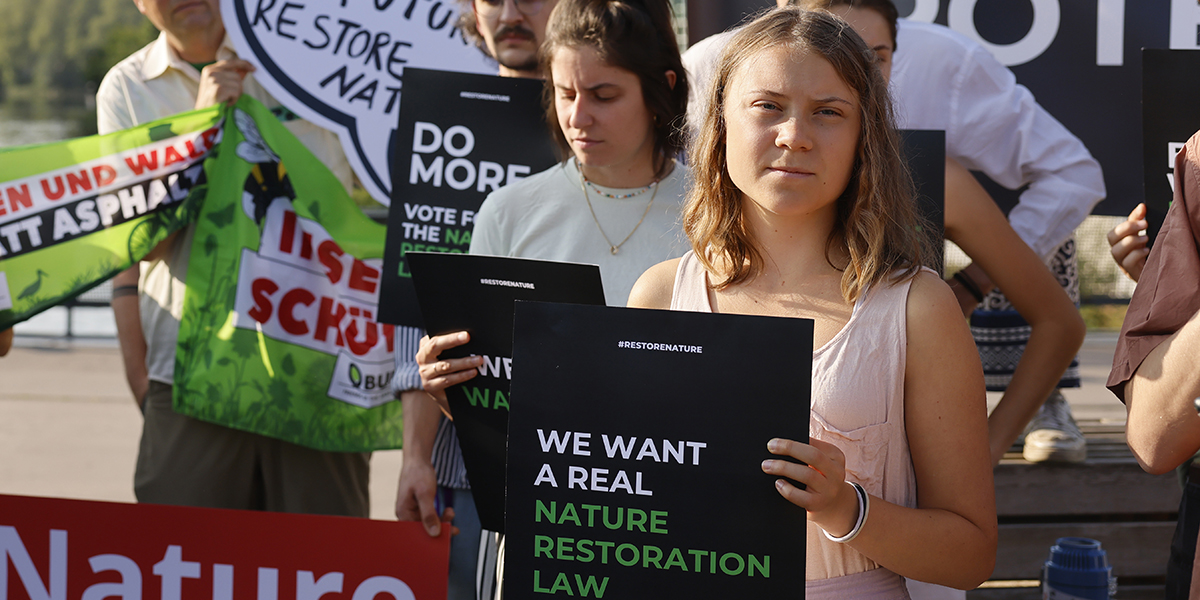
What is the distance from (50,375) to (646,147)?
622 centimetres

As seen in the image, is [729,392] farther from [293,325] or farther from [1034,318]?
[293,325]

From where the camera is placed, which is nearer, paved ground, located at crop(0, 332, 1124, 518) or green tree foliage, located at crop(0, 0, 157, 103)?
paved ground, located at crop(0, 332, 1124, 518)

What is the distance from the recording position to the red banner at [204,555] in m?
2.15

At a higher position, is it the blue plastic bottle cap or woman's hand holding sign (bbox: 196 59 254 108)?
woman's hand holding sign (bbox: 196 59 254 108)

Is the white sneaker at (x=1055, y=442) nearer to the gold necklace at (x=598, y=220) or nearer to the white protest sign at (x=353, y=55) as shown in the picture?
the gold necklace at (x=598, y=220)

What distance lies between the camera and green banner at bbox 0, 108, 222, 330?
255 cm

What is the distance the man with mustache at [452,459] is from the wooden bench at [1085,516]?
1406mm

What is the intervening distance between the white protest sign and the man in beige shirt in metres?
0.08

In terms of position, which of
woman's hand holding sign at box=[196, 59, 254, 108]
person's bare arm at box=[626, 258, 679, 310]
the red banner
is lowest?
the red banner

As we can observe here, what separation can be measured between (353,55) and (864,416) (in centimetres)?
216

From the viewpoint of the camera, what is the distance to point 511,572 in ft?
4.42

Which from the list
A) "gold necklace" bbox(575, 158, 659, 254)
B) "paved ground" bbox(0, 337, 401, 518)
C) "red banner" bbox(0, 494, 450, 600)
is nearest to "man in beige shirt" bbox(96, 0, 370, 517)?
"red banner" bbox(0, 494, 450, 600)

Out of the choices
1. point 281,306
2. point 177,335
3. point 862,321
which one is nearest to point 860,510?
point 862,321

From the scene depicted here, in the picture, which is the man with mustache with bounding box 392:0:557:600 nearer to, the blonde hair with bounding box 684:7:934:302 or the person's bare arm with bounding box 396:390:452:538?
the person's bare arm with bounding box 396:390:452:538
